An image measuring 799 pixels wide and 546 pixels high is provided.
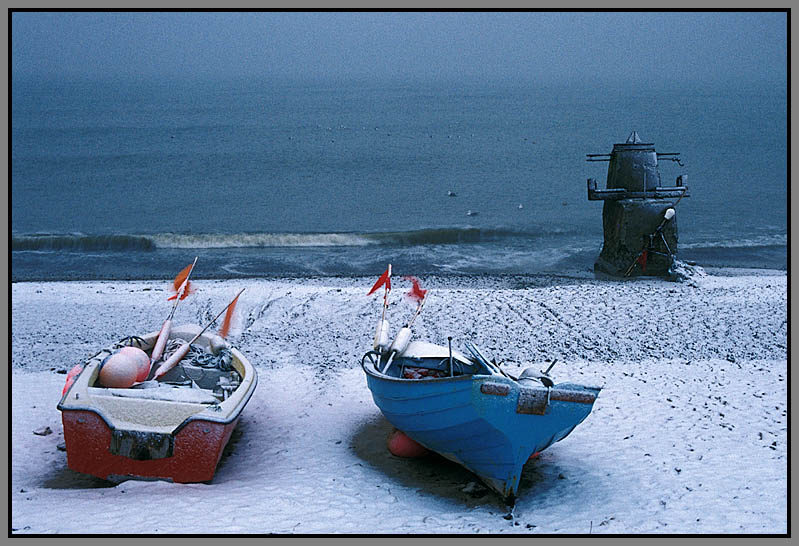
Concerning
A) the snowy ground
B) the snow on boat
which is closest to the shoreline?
the snowy ground

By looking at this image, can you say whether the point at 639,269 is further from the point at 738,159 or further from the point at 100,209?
the point at 738,159

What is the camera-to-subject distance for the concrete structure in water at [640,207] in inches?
721

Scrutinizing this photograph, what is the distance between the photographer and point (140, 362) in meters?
9.39

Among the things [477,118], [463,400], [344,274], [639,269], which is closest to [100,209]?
[344,274]

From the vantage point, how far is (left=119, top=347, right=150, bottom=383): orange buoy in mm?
9305

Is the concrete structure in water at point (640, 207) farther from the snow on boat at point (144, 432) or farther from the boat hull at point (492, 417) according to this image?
the snow on boat at point (144, 432)

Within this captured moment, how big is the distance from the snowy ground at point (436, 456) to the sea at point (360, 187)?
23.3 feet

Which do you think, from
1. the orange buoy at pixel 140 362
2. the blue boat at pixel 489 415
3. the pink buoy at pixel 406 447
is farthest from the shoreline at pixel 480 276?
the blue boat at pixel 489 415

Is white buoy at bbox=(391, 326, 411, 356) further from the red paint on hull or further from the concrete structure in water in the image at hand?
the concrete structure in water

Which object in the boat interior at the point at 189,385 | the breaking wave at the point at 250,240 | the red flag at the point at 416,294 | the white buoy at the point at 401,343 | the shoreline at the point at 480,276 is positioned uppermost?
the white buoy at the point at 401,343

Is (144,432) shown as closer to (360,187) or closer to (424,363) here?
(424,363)

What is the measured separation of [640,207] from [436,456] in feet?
37.2

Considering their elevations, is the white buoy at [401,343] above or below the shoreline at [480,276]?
above

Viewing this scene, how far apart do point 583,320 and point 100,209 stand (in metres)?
25.2
